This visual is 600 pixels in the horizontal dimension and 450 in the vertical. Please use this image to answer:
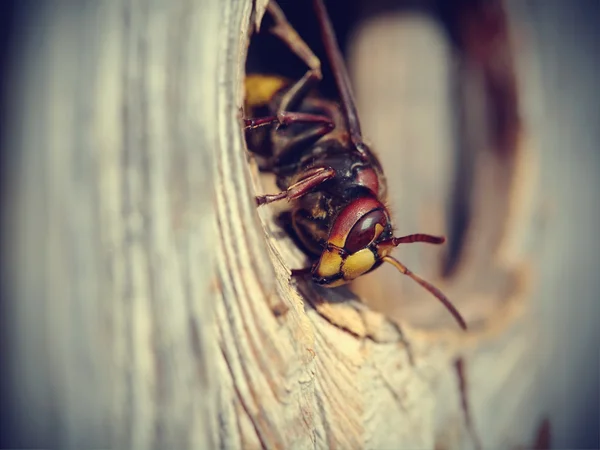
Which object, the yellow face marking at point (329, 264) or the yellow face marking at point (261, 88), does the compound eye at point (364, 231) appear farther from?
the yellow face marking at point (261, 88)

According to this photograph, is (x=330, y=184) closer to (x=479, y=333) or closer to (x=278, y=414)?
(x=479, y=333)

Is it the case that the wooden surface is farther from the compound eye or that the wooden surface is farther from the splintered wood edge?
the compound eye

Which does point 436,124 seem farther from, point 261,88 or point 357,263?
point 357,263

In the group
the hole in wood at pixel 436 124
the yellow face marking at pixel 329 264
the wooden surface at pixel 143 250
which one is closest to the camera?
the wooden surface at pixel 143 250

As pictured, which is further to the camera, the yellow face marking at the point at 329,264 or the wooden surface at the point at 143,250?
the yellow face marking at the point at 329,264

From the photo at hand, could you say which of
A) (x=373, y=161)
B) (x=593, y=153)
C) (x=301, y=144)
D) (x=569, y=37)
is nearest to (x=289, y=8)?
(x=301, y=144)

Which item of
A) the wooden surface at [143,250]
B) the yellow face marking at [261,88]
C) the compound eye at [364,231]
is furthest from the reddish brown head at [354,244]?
the yellow face marking at [261,88]
